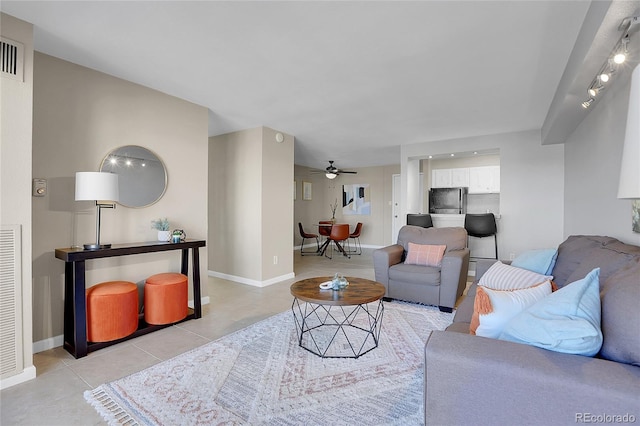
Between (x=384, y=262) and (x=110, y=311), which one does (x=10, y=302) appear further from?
(x=384, y=262)

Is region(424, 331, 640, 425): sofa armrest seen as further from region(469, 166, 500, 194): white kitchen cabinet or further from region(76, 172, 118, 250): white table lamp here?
region(469, 166, 500, 194): white kitchen cabinet

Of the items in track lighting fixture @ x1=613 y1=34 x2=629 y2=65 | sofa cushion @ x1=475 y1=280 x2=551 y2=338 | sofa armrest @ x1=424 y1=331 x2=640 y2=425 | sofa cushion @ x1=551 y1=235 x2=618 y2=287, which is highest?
track lighting fixture @ x1=613 y1=34 x2=629 y2=65

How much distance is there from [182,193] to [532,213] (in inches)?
200

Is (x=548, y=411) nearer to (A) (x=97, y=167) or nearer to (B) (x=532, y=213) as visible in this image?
(A) (x=97, y=167)

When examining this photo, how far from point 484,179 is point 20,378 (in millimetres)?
7308

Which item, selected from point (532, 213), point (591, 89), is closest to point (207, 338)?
point (591, 89)

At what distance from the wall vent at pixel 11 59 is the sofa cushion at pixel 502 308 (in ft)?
10.4

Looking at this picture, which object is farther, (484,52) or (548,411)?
(484,52)

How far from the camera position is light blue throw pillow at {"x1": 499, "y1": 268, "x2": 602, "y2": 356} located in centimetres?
101

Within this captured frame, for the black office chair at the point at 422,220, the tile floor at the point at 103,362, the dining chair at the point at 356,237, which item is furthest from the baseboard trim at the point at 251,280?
the dining chair at the point at 356,237

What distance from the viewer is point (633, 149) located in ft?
2.42

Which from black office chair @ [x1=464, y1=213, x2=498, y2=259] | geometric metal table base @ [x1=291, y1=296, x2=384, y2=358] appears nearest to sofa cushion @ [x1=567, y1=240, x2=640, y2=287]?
geometric metal table base @ [x1=291, y1=296, x2=384, y2=358]

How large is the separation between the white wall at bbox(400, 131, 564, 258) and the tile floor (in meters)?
3.78

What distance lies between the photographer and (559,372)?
3.13 feet
